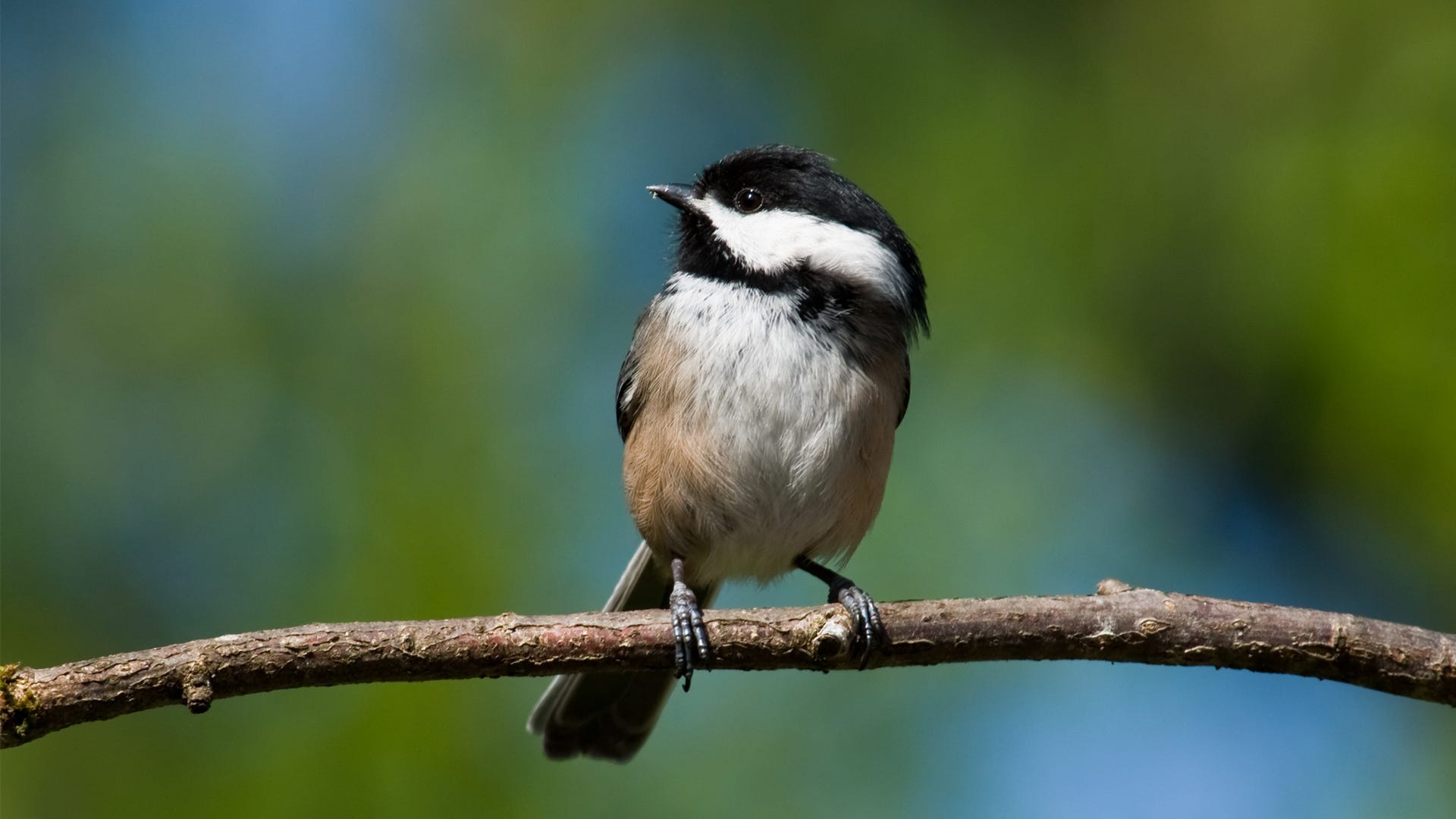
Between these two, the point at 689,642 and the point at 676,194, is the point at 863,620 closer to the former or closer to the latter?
the point at 689,642

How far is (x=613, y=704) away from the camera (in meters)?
4.44

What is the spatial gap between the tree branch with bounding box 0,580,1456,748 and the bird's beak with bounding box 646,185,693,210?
1692 mm

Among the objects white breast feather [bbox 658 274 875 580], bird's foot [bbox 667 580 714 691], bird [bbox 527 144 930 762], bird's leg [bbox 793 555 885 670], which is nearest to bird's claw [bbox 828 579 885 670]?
bird's leg [bbox 793 555 885 670]

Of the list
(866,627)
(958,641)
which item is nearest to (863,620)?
(866,627)

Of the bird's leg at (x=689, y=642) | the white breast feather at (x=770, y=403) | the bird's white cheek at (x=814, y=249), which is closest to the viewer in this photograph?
the bird's leg at (x=689, y=642)

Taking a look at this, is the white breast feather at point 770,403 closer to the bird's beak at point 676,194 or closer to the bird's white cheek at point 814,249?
the bird's white cheek at point 814,249

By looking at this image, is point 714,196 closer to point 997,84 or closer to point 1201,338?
point 997,84

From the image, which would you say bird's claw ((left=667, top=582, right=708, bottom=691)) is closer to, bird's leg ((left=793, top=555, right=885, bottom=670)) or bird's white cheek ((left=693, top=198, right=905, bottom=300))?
bird's leg ((left=793, top=555, right=885, bottom=670))

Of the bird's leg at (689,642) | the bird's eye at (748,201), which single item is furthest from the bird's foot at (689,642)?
the bird's eye at (748,201)

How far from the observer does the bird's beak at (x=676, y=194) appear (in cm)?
429

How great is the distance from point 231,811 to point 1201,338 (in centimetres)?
401

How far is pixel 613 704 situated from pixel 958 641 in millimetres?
1739

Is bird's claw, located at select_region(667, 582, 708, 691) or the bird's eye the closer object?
bird's claw, located at select_region(667, 582, 708, 691)

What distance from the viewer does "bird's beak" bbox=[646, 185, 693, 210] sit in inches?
169
